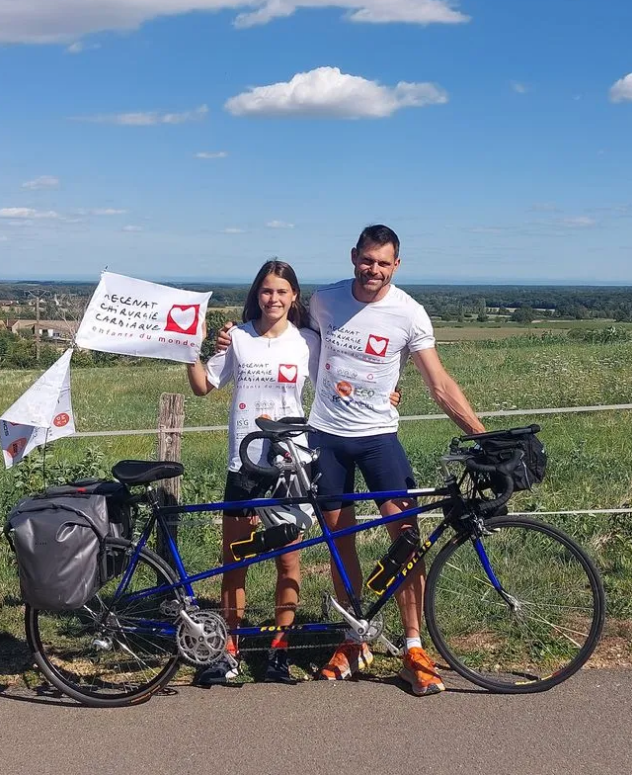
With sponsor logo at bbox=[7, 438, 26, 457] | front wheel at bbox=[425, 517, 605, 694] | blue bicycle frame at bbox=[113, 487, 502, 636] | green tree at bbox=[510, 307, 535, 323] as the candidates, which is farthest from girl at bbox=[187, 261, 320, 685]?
A: green tree at bbox=[510, 307, 535, 323]

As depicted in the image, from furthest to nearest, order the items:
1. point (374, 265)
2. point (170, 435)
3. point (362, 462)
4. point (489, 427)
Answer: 1. point (489, 427)
2. point (170, 435)
3. point (362, 462)
4. point (374, 265)

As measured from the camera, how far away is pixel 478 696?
4.02 metres

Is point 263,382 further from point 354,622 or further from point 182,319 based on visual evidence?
point 354,622

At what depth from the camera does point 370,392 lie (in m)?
4.19

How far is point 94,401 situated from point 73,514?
16059 mm

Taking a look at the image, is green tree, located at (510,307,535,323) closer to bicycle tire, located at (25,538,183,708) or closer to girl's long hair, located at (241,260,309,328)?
girl's long hair, located at (241,260,309,328)

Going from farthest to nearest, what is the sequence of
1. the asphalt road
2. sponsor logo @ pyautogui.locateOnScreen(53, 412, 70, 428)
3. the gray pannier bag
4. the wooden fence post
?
the wooden fence post
sponsor logo @ pyautogui.locateOnScreen(53, 412, 70, 428)
the gray pannier bag
the asphalt road

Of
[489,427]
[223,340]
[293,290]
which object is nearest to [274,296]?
[293,290]

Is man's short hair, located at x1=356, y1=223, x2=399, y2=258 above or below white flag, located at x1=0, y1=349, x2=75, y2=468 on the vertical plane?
above

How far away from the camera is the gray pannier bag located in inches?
153

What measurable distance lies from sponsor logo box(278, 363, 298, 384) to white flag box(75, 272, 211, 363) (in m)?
0.46

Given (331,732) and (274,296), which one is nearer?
(331,732)

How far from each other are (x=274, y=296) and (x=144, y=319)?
689 mm

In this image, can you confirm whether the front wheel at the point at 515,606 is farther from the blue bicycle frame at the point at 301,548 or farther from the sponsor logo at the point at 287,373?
the sponsor logo at the point at 287,373
